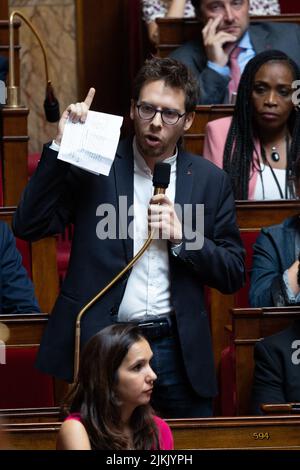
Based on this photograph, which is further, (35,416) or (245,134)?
(245,134)

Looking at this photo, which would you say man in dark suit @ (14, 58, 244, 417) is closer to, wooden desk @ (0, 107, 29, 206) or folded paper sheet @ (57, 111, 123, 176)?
folded paper sheet @ (57, 111, 123, 176)

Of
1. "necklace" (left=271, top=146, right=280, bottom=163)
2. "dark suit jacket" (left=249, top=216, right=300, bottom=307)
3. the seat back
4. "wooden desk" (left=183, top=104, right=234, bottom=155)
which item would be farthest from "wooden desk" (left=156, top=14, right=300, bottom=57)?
the seat back

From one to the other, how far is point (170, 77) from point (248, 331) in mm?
237

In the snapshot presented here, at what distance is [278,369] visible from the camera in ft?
3.25

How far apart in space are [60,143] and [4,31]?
0.65 metres

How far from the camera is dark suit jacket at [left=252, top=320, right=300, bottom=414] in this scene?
0.98 meters

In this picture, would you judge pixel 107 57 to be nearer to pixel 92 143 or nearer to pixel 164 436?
pixel 92 143

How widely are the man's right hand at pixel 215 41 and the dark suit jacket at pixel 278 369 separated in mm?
526

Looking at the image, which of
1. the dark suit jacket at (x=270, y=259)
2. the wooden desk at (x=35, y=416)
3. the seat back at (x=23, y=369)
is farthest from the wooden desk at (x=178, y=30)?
the wooden desk at (x=35, y=416)

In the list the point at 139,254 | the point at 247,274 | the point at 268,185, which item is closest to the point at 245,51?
the point at 268,185

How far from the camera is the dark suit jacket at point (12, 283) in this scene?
106 centimetres

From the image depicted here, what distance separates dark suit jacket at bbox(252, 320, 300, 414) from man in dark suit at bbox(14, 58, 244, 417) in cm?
6

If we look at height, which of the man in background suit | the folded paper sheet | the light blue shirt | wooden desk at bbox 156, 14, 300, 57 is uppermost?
wooden desk at bbox 156, 14, 300, 57

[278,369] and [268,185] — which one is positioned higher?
[268,185]
